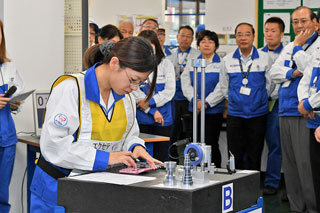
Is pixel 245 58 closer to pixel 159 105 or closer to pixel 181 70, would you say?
pixel 159 105

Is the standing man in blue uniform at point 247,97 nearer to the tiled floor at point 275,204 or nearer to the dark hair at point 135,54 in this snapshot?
the tiled floor at point 275,204

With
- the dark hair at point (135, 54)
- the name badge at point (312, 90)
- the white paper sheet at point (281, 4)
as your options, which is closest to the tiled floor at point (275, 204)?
the name badge at point (312, 90)

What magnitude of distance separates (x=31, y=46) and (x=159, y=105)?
1.16 meters

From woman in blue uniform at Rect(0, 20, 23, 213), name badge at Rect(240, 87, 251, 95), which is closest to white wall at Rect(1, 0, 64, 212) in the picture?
woman in blue uniform at Rect(0, 20, 23, 213)

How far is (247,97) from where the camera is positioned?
4.82 m

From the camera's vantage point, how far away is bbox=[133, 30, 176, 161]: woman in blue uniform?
13.4ft

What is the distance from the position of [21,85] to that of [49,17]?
631 millimetres

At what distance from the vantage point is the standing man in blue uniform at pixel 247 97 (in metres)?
4.83

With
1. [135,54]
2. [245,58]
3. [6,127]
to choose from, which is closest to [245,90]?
[245,58]

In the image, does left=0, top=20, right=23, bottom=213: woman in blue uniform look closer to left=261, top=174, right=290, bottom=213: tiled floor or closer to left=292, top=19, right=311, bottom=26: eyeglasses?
left=261, top=174, right=290, bottom=213: tiled floor

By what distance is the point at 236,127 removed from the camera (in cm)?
496

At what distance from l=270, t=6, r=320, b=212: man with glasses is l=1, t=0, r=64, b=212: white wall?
70.8 inches

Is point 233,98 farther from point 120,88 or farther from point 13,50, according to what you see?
point 120,88

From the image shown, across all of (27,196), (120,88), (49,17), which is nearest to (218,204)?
(120,88)
